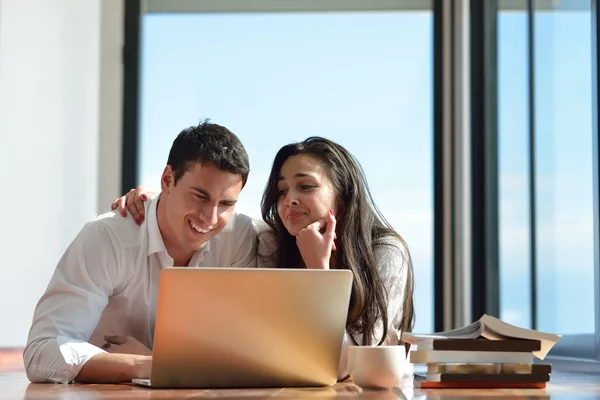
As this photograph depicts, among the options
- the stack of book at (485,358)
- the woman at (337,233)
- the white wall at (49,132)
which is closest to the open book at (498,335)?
the stack of book at (485,358)

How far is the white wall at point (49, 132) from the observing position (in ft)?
12.0

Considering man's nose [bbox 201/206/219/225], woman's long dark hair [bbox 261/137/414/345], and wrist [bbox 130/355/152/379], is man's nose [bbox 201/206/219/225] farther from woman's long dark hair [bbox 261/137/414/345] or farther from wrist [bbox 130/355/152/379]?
wrist [bbox 130/355/152/379]

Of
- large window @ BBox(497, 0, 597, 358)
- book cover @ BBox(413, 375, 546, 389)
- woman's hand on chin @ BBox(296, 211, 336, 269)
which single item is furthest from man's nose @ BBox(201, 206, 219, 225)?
large window @ BBox(497, 0, 597, 358)

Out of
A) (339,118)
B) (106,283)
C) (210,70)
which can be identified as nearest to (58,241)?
(210,70)

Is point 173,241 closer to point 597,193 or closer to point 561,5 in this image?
point 597,193

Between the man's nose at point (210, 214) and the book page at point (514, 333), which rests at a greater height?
the man's nose at point (210, 214)

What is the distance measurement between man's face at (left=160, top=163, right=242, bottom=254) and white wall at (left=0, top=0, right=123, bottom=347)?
53.2 inches

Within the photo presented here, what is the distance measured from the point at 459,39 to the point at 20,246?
242 cm

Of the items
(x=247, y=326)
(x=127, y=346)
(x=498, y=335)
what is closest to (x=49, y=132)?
(x=127, y=346)

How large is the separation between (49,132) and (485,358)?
2.67 m

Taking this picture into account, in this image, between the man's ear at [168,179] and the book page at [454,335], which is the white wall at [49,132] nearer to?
the man's ear at [168,179]

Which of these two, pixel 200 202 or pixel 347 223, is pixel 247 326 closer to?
pixel 200 202

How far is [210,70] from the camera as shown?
15.9 feet

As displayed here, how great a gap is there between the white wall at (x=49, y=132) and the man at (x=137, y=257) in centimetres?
125
